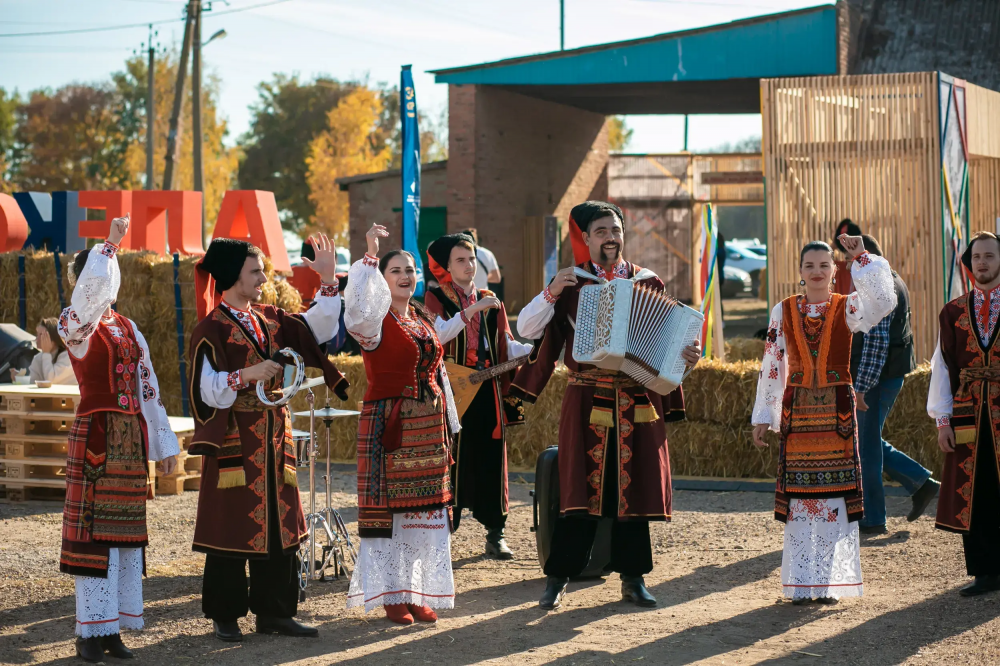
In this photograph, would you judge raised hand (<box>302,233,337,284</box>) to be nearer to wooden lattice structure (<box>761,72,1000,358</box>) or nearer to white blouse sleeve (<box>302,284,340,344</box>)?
white blouse sleeve (<box>302,284,340,344</box>)

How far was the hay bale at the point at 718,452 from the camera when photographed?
9734 mm

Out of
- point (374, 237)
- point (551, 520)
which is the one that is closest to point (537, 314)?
point (374, 237)

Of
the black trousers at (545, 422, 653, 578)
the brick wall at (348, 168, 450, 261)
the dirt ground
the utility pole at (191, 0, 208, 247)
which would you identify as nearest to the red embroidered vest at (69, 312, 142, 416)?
the dirt ground

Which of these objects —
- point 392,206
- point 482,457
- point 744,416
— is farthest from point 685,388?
point 392,206

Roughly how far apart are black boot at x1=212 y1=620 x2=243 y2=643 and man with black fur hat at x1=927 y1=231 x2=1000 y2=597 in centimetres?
366

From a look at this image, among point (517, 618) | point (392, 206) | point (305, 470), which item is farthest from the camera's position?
point (392, 206)

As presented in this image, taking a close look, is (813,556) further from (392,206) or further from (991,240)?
(392,206)

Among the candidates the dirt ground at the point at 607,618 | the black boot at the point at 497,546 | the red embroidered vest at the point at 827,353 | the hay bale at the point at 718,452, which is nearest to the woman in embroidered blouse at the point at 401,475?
the dirt ground at the point at 607,618

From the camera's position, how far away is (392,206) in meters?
24.0

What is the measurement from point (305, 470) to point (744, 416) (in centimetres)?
401

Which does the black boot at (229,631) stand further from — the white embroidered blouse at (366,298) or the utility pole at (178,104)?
the utility pole at (178,104)

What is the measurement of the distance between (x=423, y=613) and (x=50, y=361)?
5728 mm

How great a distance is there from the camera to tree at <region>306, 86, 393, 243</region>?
42.7 metres

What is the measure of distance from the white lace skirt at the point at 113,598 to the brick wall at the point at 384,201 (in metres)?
18.2
